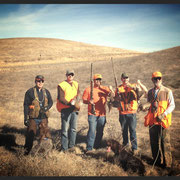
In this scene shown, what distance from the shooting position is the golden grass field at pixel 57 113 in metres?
4.15

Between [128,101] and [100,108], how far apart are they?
2.69 feet

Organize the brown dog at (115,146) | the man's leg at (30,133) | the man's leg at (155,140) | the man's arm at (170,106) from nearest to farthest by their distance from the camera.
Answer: the man's arm at (170,106)
the man's leg at (155,140)
the man's leg at (30,133)
the brown dog at (115,146)

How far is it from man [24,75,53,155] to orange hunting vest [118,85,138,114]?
84.8 inches

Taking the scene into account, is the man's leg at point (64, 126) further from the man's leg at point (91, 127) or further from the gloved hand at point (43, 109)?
the man's leg at point (91, 127)

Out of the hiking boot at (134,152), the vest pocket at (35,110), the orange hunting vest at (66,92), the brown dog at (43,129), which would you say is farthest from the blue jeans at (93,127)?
the vest pocket at (35,110)

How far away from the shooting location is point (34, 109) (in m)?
4.27

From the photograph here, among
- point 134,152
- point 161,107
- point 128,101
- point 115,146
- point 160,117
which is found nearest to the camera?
point 160,117

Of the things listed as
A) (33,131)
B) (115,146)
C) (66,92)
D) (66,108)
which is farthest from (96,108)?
(33,131)

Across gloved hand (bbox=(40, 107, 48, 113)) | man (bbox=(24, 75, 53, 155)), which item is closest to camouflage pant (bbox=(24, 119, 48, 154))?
man (bbox=(24, 75, 53, 155))

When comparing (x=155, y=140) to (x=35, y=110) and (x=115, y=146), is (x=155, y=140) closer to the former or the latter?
(x=115, y=146)

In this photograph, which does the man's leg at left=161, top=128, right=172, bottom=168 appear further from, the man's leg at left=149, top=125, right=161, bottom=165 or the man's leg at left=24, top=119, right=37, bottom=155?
the man's leg at left=24, top=119, right=37, bottom=155

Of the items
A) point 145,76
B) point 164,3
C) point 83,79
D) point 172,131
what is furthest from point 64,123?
point 145,76

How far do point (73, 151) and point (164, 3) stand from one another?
5430 millimetres

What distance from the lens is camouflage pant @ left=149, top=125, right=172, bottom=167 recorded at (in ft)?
12.4
